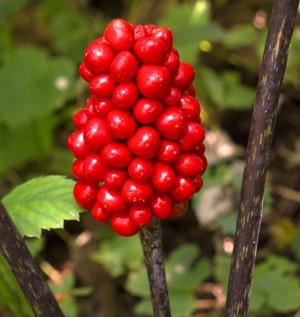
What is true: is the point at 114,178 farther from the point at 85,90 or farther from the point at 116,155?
the point at 85,90

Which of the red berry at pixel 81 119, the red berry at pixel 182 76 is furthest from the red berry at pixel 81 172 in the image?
the red berry at pixel 182 76

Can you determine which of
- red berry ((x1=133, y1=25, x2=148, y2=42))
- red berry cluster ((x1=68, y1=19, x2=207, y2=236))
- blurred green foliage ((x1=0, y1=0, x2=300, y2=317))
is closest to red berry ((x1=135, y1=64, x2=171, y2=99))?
red berry cluster ((x1=68, y1=19, x2=207, y2=236))

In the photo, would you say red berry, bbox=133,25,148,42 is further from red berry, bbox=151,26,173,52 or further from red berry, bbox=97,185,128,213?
red berry, bbox=97,185,128,213

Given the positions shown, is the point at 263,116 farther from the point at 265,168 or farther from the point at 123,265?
the point at 123,265

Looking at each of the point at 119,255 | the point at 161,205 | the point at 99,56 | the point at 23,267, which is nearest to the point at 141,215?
the point at 161,205

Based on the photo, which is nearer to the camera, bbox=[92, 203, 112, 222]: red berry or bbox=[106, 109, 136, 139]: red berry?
bbox=[106, 109, 136, 139]: red berry

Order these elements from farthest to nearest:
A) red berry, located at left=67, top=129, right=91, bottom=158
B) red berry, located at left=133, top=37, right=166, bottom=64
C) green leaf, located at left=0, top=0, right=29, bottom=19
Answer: green leaf, located at left=0, top=0, right=29, bottom=19
red berry, located at left=67, top=129, right=91, bottom=158
red berry, located at left=133, top=37, right=166, bottom=64
